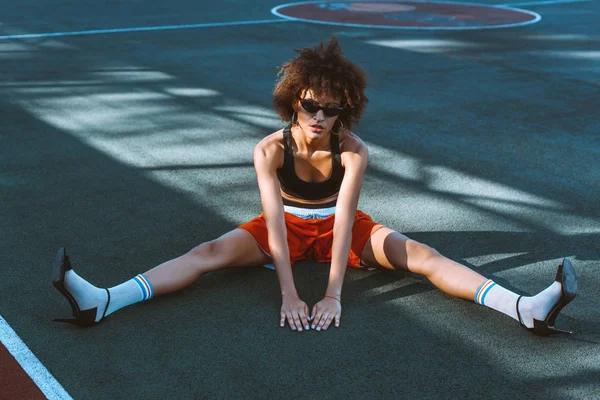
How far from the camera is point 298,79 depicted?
11.7 ft

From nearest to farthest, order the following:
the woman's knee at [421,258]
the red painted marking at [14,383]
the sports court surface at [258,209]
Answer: the red painted marking at [14,383] < the sports court surface at [258,209] < the woman's knee at [421,258]

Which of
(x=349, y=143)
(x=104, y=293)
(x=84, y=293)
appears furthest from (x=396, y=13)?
(x=84, y=293)

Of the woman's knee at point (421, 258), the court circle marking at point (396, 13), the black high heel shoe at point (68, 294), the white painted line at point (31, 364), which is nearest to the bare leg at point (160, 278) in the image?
the black high heel shoe at point (68, 294)

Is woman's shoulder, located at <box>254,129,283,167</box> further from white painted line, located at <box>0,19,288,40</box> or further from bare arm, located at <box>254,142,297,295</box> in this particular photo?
white painted line, located at <box>0,19,288,40</box>

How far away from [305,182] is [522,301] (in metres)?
1.22

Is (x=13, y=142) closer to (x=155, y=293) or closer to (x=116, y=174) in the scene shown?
(x=116, y=174)

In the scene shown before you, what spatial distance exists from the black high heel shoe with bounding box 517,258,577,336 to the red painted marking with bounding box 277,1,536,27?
33.4 feet

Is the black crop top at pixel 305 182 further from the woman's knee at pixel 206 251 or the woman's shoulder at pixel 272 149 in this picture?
the woman's knee at pixel 206 251

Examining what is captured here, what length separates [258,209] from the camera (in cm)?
496

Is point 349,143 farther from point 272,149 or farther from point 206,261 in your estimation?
point 206,261

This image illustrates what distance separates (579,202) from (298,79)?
2.61 meters

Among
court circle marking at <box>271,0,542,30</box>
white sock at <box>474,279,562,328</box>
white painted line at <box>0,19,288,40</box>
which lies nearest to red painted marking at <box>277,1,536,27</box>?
court circle marking at <box>271,0,542,30</box>

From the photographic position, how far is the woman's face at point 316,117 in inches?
139

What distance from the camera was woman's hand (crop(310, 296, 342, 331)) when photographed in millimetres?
3490
